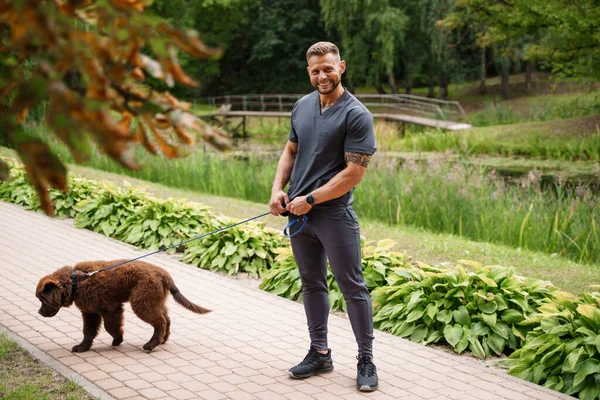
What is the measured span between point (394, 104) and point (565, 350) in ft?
106

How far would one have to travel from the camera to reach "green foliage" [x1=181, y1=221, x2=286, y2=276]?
8.55 meters

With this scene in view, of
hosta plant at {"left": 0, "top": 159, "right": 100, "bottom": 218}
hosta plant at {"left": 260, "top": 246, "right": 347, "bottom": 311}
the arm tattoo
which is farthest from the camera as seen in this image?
hosta plant at {"left": 0, "top": 159, "right": 100, "bottom": 218}

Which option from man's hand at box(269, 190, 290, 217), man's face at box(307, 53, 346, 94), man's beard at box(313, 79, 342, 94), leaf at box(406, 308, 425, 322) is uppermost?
man's face at box(307, 53, 346, 94)

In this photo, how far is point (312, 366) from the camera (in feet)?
17.3

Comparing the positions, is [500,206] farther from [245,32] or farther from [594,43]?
[245,32]

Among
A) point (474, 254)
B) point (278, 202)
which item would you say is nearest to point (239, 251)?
point (474, 254)

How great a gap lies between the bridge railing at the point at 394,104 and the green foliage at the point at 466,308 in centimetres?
2666

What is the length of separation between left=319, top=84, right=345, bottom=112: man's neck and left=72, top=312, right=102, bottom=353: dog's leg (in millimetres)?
2356

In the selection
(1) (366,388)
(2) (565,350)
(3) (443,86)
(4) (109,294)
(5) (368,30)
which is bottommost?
(1) (366,388)

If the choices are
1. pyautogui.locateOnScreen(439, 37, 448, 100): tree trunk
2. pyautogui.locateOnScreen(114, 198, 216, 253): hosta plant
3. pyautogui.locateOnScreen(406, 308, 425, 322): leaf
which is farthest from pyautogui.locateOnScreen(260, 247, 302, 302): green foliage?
pyautogui.locateOnScreen(439, 37, 448, 100): tree trunk

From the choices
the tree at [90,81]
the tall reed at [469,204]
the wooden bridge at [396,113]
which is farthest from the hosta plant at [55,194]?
the wooden bridge at [396,113]

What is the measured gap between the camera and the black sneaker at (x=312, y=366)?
17.2ft

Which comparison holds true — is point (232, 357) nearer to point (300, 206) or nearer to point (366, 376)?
point (366, 376)

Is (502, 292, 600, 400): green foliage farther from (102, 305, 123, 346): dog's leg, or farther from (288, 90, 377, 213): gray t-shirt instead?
(102, 305, 123, 346): dog's leg
